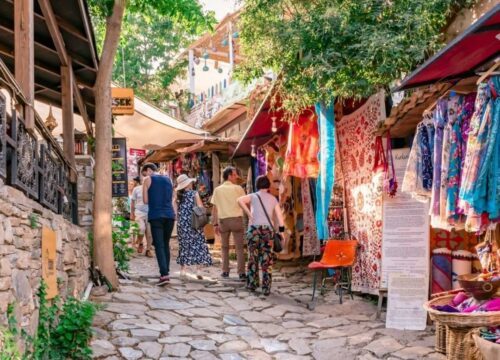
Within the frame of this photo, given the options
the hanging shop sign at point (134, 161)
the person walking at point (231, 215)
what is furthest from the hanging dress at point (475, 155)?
the hanging shop sign at point (134, 161)

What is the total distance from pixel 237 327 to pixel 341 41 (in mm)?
3869

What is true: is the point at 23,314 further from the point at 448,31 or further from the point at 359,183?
the point at 448,31

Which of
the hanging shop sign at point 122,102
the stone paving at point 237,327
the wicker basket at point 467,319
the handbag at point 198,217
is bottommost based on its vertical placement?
the stone paving at point 237,327

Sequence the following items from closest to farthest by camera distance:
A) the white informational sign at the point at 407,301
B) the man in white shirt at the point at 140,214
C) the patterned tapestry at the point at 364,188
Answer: the white informational sign at the point at 407,301 < the patterned tapestry at the point at 364,188 < the man in white shirt at the point at 140,214

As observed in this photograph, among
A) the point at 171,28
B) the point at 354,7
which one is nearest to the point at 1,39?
the point at 354,7

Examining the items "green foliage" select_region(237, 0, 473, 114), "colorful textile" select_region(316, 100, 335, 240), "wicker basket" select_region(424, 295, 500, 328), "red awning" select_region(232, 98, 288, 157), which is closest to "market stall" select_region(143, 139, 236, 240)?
"red awning" select_region(232, 98, 288, 157)

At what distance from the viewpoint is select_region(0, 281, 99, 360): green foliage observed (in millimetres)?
4734

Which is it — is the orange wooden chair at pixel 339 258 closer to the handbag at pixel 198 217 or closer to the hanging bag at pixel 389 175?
the hanging bag at pixel 389 175

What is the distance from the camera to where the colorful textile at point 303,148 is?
970 centimetres

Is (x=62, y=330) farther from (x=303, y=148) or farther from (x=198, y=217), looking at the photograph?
(x=303, y=148)

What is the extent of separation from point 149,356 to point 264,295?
10.1 feet

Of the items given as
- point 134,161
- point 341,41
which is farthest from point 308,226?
point 134,161

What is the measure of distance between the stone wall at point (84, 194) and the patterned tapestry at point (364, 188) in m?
3.90

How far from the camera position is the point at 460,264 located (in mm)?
6719
